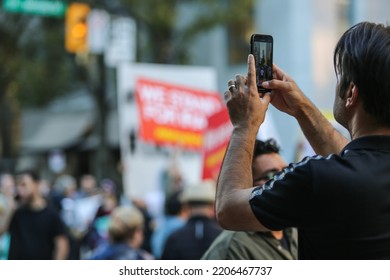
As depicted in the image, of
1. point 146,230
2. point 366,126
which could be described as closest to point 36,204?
point 146,230

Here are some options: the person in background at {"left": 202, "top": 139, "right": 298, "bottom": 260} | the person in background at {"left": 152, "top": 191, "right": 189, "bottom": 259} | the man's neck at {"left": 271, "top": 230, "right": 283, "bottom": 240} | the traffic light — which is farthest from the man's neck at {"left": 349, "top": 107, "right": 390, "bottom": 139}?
the traffic light

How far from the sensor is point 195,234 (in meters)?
5.83

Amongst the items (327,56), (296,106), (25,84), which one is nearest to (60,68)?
(25,84)

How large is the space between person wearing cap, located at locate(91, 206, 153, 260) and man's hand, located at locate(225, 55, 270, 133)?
9.59 ft

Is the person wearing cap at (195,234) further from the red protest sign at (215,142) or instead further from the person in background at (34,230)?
the red protest sign at (215,142)

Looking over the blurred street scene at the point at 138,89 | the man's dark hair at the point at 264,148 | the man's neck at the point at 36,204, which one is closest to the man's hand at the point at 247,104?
the blurred street scene at the point at 138,89

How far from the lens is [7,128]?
31.6 metres

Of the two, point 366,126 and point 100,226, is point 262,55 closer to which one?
point 366,126

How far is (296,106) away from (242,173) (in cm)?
41

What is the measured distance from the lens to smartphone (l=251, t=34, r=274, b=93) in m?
2.30

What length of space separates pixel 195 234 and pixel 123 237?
1.94ft

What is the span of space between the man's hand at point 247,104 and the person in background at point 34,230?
5.28m

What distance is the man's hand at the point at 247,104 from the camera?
2240 mm

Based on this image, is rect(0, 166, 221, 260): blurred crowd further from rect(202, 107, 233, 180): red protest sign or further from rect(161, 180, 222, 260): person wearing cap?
rect(202, 107, 233, 180): red protest sign
